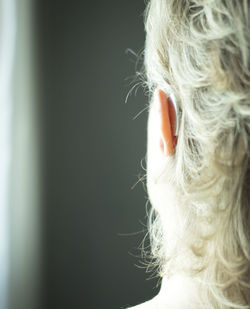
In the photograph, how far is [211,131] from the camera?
585mm

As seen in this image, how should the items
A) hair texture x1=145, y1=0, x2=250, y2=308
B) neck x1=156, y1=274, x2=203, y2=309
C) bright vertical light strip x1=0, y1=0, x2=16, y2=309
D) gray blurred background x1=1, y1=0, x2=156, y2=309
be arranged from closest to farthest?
hair texture x1=145, y1=0, x2=250, y2=308 → neck x1=156, y1=274, x2=203, y2=309 → bright vertical light strip x1=0, y1=0, x2=16, y2=309 → gray blurred background x1=1, y1=0, x2=156, y2=309

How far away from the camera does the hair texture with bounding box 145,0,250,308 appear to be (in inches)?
21.9

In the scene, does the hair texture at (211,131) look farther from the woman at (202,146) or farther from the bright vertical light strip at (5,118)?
the bright vertical light strip at (5,118)

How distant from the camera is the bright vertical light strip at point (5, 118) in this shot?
4.60ft

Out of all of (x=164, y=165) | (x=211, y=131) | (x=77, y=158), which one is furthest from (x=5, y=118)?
(x=211, y=131)

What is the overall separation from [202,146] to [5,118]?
0.98 m

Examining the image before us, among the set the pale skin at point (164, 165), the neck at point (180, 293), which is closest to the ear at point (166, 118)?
the pale skin at point (164, 165)

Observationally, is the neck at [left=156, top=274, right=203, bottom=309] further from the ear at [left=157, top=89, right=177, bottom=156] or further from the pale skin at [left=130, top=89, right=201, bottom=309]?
the ear at [left=157, top=89, right=177, bottom=156]

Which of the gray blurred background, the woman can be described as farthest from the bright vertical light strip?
the woman

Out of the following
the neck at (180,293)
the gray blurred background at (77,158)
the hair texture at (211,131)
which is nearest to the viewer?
the hair texture at (211,131)

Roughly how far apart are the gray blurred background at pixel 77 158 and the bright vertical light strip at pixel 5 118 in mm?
37

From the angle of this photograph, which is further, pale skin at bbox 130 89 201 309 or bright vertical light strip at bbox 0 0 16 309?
bright vertical light strip at bbox 0 0 16 309

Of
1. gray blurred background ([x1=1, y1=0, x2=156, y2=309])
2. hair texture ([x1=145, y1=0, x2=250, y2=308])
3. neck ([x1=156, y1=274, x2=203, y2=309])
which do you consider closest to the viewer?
hair texture ([x1=145, y1=0, x2=250, y2=308])

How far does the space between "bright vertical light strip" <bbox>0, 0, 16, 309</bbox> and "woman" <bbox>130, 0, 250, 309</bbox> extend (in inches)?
32.7
